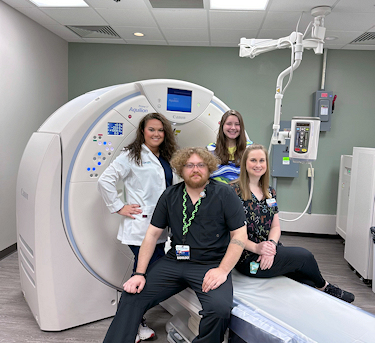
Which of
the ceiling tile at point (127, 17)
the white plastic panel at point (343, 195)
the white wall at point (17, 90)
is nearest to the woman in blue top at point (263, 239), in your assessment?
the white plastic panel at point (343, 195)

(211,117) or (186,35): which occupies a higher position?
(186,35)

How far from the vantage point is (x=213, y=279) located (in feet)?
5.13

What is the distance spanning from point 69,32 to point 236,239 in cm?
328

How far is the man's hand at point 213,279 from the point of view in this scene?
1.55 metres

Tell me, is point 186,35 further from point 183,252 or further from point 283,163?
point 183,252

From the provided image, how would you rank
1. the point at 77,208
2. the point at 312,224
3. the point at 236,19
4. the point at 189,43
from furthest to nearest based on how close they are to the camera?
1. the point at 312,224
2. the point at 189,43
3. the point at 236,19
4. the point at 77,208

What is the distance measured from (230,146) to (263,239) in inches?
26.2

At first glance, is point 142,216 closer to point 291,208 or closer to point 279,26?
point 279,26

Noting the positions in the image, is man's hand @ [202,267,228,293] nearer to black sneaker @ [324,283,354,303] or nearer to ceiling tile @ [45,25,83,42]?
black sneaker @ [324,283,354,303]

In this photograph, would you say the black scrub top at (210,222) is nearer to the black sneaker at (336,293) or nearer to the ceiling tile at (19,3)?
the black sneaker at (336,293)

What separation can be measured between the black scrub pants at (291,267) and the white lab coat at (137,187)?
1.76 ft

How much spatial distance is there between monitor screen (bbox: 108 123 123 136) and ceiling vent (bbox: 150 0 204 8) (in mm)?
1375

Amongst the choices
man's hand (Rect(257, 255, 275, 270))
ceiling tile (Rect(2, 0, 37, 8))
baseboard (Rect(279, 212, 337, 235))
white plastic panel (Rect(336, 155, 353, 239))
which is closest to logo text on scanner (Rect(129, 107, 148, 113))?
man's hand (Rect(257, 255, 275, 270))

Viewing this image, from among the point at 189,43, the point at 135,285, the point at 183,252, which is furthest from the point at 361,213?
the point at 189,43
